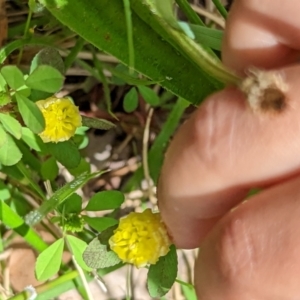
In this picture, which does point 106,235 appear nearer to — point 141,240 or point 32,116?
point 141,240

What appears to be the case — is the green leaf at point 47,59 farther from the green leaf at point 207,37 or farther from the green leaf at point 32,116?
the green leaf at point 207,37

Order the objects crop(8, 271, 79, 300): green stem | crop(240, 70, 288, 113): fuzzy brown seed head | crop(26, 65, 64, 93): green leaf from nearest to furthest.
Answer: crop(240, 70, 288, 113): fuzzy brown seed head, crop(26, 65, 64, 93): green leaf, crop(8, 271, 79, 300): green stem

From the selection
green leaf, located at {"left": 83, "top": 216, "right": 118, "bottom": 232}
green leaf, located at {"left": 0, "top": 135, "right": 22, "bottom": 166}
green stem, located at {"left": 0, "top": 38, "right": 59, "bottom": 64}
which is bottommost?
green leaf, located at {"left": 83, "top": 216, "right": 118, "bottom": 232}

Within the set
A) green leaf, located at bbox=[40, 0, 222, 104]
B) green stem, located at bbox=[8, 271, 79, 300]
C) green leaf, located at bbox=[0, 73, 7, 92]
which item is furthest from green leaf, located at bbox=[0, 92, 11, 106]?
green stem, located at bbox=[8, 271, 79, 300]

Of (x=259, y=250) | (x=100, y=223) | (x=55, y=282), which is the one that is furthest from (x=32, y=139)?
(x=259, y=250)

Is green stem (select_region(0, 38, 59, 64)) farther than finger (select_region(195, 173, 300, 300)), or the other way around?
green stem (select_region(0, 38, 59, 64))

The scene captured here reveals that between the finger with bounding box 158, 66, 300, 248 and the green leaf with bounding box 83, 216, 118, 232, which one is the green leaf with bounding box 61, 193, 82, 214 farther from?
the finger with bounding box 158, 66, 300, 248

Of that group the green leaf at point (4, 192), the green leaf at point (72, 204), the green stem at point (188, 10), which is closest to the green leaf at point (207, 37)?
the green stem at point (188, 10)
